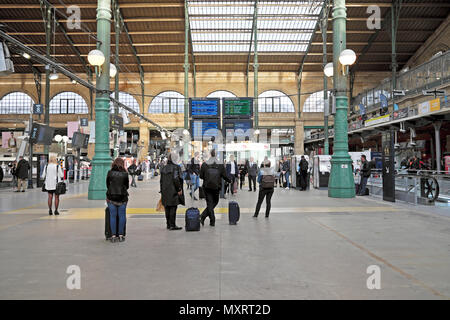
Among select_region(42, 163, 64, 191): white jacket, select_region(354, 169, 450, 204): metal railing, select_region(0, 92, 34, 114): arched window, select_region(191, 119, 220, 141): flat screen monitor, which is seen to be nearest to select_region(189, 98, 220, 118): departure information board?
select_region(191, 119, 220, 141): flat screen monitor

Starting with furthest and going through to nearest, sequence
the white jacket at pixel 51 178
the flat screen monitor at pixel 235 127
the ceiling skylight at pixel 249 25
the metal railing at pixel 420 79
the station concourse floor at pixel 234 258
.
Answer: the ceiling skylight at pixel 249 25 < the metal railing at pixel 420 79 < the flat screen monitor at pixel 235 127 < the white jacket at pixel 51 178 < the station concourse floor at pixel 234 258

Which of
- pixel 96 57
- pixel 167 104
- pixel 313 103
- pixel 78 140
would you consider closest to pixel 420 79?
pixel 313 103

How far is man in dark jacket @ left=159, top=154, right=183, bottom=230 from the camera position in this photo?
296 inches

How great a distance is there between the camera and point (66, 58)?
41031mm

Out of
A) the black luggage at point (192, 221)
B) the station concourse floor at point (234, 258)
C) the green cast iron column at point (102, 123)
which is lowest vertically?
the station concourse floor at point (234, 258)

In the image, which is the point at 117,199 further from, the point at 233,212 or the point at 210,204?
the point at 233,212

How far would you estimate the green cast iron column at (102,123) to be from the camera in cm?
1311

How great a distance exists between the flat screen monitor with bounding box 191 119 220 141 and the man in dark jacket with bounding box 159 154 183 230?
1215 centimetres

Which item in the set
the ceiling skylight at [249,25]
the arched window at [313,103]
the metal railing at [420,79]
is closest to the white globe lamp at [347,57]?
the metal railing at [420,79]

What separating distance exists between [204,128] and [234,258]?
1530cm

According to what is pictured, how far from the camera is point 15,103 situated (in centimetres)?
4597

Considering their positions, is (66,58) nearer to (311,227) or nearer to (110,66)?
(110,66)

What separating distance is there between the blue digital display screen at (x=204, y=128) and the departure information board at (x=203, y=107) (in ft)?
1.15

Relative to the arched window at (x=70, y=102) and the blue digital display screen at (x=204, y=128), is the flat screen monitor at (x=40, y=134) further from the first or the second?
the arched window at (x=70, y=102)
